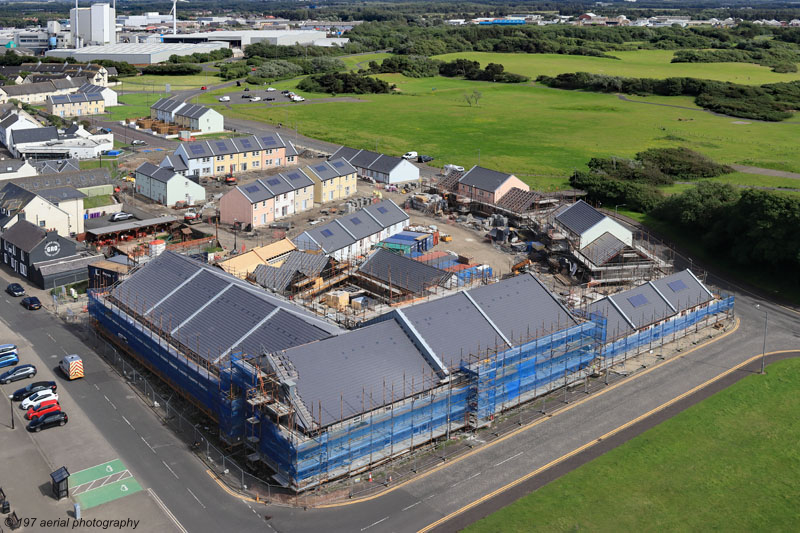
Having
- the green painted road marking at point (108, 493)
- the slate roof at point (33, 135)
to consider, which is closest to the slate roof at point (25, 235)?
the green painted road marking at point (108, 493)

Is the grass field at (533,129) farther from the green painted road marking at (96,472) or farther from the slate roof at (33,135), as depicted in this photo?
the green painted road marking at (96,472)

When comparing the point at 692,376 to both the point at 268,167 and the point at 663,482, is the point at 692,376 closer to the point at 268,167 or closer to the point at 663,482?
the point at 663,482

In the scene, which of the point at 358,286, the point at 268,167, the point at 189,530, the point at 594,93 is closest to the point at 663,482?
the point at 189,530

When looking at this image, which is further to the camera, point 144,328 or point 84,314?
point 84,314

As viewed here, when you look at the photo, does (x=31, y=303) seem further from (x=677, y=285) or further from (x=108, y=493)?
(x=677, y=285)

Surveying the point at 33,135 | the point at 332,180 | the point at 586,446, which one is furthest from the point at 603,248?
the point at 33,135
